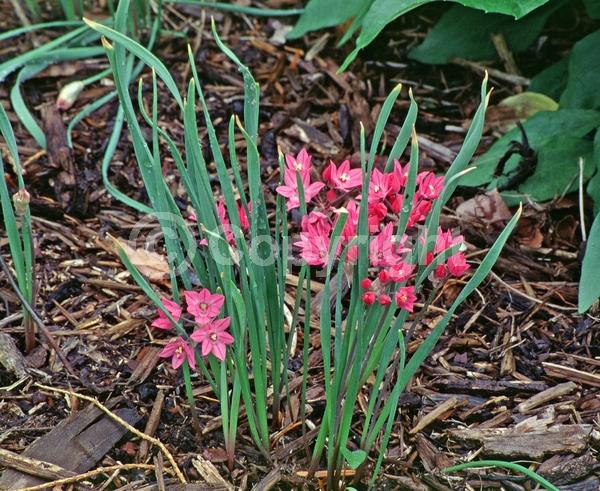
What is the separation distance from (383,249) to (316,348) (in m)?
0.64

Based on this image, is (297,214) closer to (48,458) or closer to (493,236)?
(493,236)

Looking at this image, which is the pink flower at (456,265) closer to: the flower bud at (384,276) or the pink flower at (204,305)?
the flower bud at (384,276)

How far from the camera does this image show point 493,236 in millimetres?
2256

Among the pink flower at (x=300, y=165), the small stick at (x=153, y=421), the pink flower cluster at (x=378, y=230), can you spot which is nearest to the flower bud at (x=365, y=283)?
the pink flower cluster at (x=378, y=230)

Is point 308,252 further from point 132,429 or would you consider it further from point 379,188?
point 132,429

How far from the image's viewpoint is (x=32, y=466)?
63.7 inches

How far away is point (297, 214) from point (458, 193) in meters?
0.48

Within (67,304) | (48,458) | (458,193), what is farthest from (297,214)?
(48,458)

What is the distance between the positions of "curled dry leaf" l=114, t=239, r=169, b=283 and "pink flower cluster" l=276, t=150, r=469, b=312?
73cm

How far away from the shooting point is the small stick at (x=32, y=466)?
5.29ft

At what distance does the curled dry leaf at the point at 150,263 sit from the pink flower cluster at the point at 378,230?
2.41 ft

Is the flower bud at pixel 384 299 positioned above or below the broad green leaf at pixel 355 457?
Result: above

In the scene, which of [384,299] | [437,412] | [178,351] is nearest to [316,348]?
[437,412]

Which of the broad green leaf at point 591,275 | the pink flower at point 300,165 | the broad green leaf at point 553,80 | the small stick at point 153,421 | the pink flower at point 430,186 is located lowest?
the small stick at point 153,421
